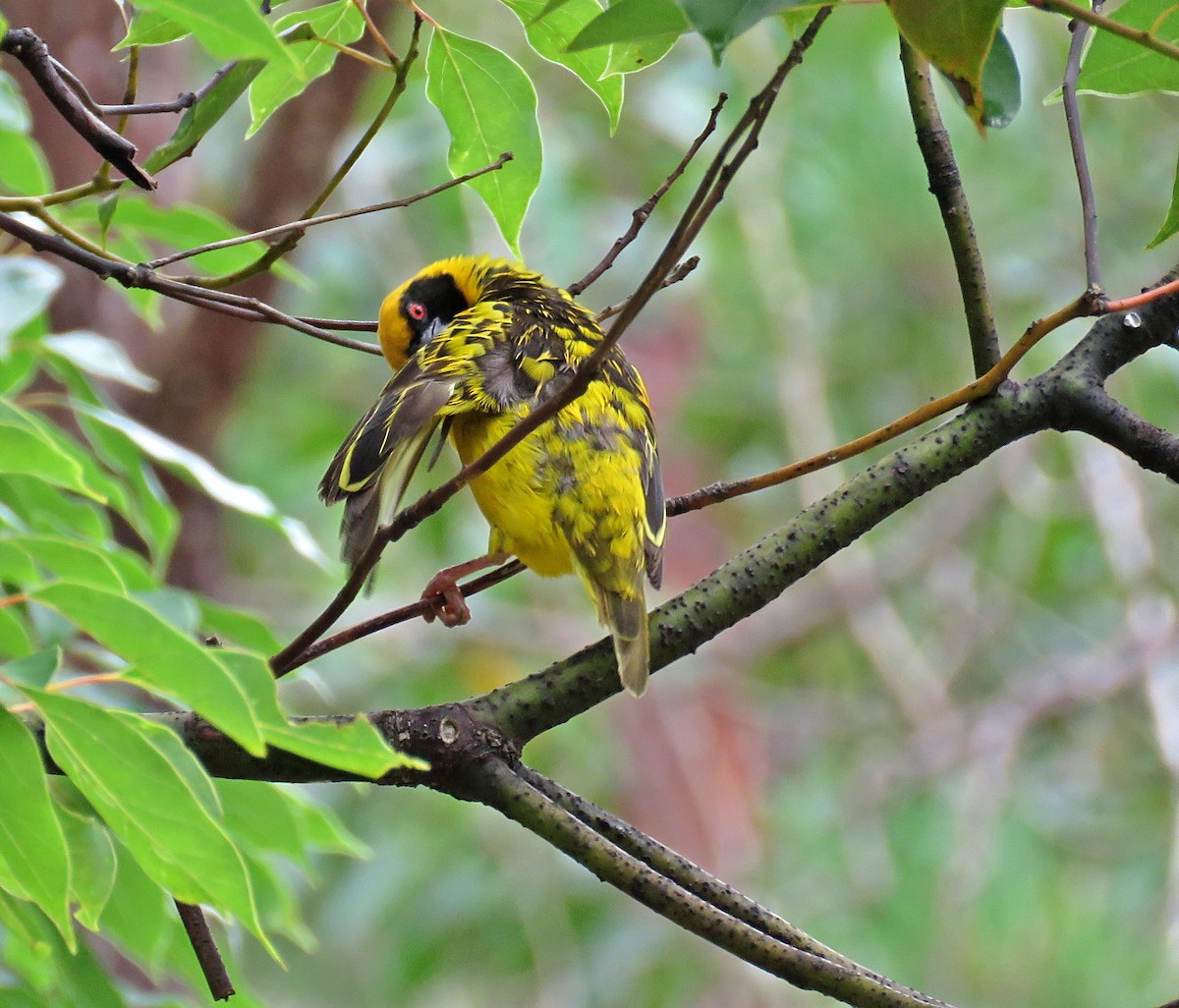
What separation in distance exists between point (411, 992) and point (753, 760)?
2833 mm

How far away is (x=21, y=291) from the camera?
1.99 meters

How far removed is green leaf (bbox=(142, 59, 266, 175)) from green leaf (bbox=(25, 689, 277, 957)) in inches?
21.3

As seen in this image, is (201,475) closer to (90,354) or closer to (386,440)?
(90,354)

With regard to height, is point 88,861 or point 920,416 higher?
point 920,416

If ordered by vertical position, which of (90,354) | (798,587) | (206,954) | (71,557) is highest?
(798,587)

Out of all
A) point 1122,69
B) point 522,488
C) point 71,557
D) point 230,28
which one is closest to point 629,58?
point 1122,69

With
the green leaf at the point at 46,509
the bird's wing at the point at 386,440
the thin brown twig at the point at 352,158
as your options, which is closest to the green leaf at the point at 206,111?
the thin brown twig at the point at 352,158

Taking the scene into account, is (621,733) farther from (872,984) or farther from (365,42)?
(872,984)

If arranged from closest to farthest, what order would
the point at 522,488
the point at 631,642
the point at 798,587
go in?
the point at 631,642 < the point at 522,488 < the point at 798,587

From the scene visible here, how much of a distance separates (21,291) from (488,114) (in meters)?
0.80

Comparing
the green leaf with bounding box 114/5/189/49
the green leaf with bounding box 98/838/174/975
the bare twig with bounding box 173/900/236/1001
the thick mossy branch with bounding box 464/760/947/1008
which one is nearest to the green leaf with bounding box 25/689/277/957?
the bare twig with bounding box 173/900/236/1001

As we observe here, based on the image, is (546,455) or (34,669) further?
(546,455)

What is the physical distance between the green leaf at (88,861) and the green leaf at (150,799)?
34 cm

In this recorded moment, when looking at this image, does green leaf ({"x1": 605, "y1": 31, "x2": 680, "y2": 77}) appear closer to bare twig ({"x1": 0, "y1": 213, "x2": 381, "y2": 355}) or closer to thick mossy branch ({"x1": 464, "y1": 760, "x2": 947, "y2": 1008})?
bare twig ({"x1": 0, "y1": 213, "x2": 381, "y2": 355})
